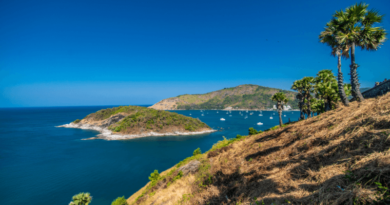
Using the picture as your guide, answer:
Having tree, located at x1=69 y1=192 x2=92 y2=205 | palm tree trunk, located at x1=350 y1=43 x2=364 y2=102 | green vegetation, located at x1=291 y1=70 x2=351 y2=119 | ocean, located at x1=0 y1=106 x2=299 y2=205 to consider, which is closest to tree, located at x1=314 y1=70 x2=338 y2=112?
green vegetation, located at x1=291 y1=70 x2=351 y2=119

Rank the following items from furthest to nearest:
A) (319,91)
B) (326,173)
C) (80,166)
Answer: (80,166) < (319,91) < (326,173)

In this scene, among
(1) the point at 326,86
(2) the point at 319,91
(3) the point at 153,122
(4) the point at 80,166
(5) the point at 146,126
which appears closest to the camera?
(1) the point at 326,86

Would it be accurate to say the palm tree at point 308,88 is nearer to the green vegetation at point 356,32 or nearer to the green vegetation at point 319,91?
the green vegetation at point 319,91

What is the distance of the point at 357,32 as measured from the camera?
48.8ft

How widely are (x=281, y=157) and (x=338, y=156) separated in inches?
117

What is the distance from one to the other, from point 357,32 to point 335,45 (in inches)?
71.3

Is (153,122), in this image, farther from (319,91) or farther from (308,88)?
(319,91)

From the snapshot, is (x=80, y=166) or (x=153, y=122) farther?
(x=153, y=122)

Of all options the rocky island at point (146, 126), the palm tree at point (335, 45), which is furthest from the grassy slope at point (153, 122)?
the palm tree at point (335, 45)

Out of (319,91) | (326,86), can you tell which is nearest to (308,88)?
(319,91)

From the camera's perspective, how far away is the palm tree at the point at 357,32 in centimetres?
1432

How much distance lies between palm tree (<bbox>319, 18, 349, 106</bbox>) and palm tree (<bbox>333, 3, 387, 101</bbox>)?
0.38m

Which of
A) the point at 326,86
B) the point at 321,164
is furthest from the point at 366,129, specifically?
the point at 326,86

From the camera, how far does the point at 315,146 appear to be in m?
7.99
